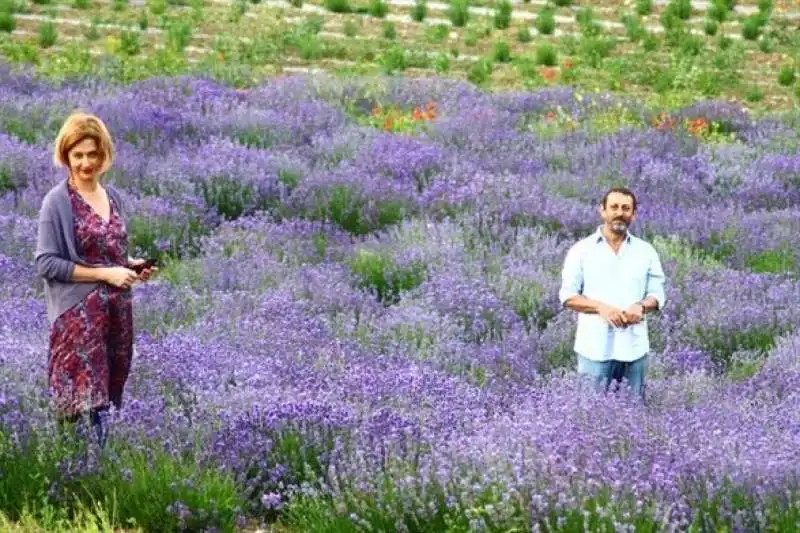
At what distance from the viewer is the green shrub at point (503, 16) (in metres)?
21.2

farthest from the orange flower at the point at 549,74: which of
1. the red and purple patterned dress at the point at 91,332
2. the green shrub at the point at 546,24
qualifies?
the red and purple patterned dress at the point at 91,332

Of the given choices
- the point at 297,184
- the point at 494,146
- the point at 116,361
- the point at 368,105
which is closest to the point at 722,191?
the point at 494,146

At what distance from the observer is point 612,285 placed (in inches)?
241

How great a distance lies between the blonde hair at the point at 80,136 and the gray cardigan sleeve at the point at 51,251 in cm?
17

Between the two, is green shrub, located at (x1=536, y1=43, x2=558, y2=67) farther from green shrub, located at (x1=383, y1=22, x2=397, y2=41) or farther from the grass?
green shrub, located at (x1=383, y1=22, x2=397, y2=41)

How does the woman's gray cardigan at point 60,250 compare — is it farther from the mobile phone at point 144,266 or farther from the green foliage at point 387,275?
the green foliage at point 387,275

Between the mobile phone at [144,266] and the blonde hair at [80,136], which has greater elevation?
the blonde hair at [80,136]

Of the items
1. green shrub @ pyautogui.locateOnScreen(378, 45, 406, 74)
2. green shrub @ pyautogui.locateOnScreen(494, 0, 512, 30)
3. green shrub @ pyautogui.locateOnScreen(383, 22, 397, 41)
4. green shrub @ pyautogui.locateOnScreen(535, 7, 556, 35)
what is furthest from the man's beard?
green shrub @ pyautogui.locateOnScreen(494, 0, 512, 30)

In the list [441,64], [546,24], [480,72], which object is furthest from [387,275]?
[546,24]

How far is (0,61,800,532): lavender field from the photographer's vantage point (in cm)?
488

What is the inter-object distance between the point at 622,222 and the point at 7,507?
2.53m

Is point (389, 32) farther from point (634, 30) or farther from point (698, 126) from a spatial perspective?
point (698, 126)

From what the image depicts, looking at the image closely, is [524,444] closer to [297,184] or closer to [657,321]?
[657,321]

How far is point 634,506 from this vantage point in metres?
4.59
